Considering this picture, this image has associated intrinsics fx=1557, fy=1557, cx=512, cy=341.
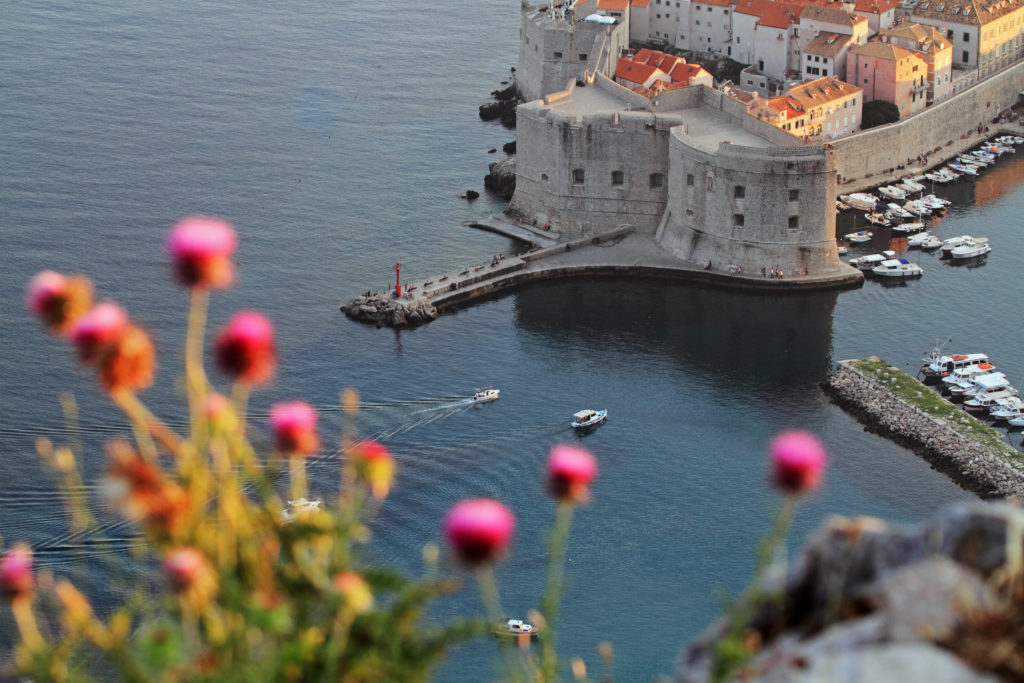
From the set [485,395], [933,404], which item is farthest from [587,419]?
[933,404]

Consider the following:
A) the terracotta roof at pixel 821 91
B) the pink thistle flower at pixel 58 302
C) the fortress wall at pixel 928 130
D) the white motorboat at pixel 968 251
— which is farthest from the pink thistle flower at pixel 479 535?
the terracotta roof at pixel 821 91

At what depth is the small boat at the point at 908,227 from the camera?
6981cm

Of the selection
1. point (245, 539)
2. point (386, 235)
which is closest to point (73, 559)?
point (386, 235)

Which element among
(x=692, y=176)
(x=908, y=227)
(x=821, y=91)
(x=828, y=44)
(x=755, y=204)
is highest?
(x=828, y=44)

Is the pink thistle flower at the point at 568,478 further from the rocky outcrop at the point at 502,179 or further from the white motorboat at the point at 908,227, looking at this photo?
the rocky outcrop at the point at 502,179

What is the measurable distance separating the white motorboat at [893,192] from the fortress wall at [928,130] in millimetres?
1313

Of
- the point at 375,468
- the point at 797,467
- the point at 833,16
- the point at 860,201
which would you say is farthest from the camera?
the point at 833,16

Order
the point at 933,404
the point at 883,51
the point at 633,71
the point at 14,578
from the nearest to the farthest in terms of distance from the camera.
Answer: the point at 14,578
the point at 933,404
the point at 883,51
the point at 633,71

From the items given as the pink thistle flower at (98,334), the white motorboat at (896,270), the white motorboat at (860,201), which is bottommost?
the white motorboat at (896,270)

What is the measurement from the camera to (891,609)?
7645 mm

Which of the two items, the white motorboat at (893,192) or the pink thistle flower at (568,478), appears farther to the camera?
the white motorboat at (893,192)

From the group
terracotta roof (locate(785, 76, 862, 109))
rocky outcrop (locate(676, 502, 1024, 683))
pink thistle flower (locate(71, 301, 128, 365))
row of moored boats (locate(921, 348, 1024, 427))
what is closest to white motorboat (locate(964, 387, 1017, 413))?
row of moored boats (locate(921, 348, 1024, 427))

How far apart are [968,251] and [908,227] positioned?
356cm

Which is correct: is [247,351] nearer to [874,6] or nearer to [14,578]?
[14,578]
